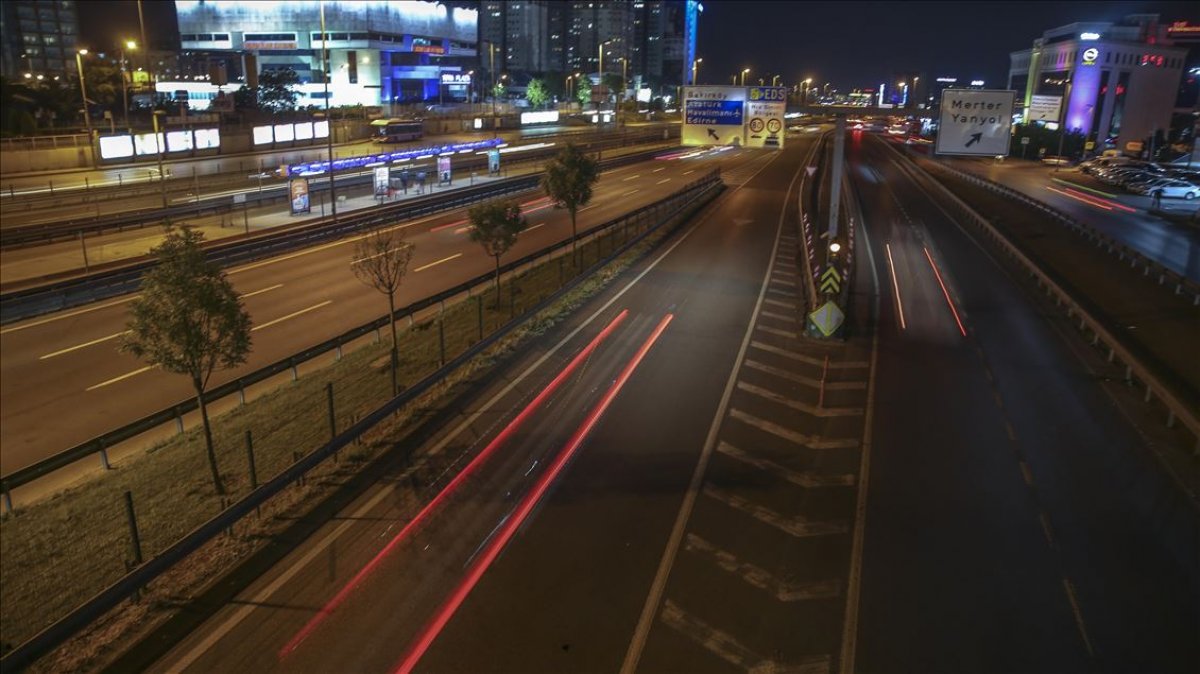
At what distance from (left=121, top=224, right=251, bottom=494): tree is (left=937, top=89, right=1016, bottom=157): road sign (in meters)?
18.1

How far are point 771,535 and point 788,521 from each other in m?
0.57

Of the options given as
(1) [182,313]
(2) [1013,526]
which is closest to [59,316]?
(1) [182,313]

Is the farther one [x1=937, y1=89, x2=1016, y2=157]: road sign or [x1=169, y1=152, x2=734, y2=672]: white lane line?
[x1=937, y1=89, x2=1016, y2=157]: road sign

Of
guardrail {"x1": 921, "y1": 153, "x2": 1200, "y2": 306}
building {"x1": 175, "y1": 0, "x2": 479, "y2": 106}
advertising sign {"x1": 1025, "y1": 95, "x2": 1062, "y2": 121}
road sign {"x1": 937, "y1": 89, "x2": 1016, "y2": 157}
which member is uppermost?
building {"x1": 175, "y1": 0, "x2": 479, "y2": 106}

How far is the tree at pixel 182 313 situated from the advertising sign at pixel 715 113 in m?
18.1

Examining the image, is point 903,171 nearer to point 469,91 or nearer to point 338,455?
point 338,455

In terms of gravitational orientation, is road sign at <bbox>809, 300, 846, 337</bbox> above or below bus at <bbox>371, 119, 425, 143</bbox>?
below

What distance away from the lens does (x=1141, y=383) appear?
18531 millimetres

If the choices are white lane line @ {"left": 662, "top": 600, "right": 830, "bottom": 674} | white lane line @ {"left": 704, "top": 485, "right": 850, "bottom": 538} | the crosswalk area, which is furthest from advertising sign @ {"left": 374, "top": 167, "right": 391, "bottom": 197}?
white lane line @ {"left": 662, "top": 600, "right": 830, "bottom": 674}

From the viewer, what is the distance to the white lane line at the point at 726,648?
8.93 meters

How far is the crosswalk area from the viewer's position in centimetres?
931

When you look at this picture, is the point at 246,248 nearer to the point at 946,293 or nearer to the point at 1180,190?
the point at 946,293

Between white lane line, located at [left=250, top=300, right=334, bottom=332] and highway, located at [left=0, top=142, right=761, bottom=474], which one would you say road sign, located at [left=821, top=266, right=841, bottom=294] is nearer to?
highway, located at [left=0, top=142, right=761, bottom=474]

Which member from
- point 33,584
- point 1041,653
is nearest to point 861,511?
point 1041,653
